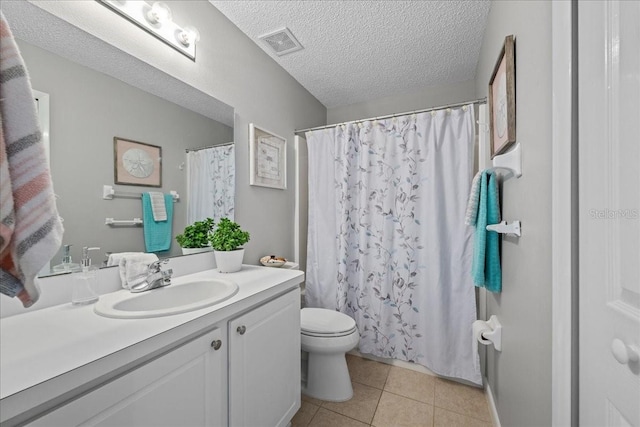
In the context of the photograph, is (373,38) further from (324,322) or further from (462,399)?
(462,399)

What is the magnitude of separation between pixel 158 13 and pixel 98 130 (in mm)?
664

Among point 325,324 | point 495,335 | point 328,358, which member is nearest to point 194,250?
point 325,324

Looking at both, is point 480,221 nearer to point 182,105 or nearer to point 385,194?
point 385,194

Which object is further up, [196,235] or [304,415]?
[196,235]

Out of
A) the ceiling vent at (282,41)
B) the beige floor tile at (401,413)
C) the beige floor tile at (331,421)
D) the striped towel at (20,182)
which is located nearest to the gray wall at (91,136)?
the striped towel at (20,182)

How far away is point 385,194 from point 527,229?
41.7 inches

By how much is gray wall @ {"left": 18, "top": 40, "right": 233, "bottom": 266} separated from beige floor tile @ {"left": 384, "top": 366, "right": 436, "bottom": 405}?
65.0 inches

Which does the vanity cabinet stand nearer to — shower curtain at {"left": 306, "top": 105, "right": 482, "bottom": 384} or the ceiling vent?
shower curtain at {"left": 306, "top": 105, "right": 482, "bottom": 384}

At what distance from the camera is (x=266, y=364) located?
1.09 metres

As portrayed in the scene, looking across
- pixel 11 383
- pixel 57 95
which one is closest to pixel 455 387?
pixel 11 383

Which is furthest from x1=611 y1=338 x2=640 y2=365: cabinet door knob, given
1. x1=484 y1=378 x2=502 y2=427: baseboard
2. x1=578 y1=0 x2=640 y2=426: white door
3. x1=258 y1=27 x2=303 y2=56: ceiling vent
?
x1=258 y1=27 x2=303 y2=56: ceiling vent

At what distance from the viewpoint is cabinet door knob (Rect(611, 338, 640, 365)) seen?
455 millimetres

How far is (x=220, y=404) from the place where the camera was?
2.88 feet

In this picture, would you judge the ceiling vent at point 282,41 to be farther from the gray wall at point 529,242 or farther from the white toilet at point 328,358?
the white toilet at point 328,358
